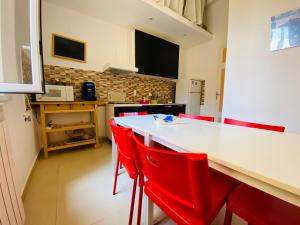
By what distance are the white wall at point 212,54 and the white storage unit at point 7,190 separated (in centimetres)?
399

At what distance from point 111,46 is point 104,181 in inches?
109

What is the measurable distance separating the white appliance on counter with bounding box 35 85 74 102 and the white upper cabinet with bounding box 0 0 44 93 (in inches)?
33.1

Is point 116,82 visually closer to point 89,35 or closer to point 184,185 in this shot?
point 89,35

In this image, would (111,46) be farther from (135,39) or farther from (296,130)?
(296,130)

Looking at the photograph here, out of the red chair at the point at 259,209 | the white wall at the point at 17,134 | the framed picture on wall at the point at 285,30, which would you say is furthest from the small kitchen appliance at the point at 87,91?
the framed picture on wall at the point at 285,30

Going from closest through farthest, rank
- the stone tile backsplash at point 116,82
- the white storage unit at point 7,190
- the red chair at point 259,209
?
the red chair at point 259,209
the white storage unit at point 7,190
the stone tile backsplash at point 116,82

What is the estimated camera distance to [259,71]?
2037mm

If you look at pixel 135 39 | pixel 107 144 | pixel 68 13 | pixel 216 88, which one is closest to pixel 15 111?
pixel 107 144

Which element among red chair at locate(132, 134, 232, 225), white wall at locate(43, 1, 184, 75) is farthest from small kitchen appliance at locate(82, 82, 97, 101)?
red chair at locate(132, 134, 232, 225)

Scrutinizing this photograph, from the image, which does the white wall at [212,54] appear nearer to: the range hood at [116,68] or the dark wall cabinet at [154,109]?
the dark wall cabinet at [154,109]

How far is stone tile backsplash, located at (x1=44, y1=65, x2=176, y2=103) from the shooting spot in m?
2.59

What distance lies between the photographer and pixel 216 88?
3781 mm

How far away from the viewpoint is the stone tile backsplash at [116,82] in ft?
8.50

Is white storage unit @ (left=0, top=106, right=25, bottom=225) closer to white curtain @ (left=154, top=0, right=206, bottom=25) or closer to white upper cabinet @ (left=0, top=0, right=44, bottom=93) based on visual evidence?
white upper cabinet @ (left=0, top=0, right=44, bottom=93)
